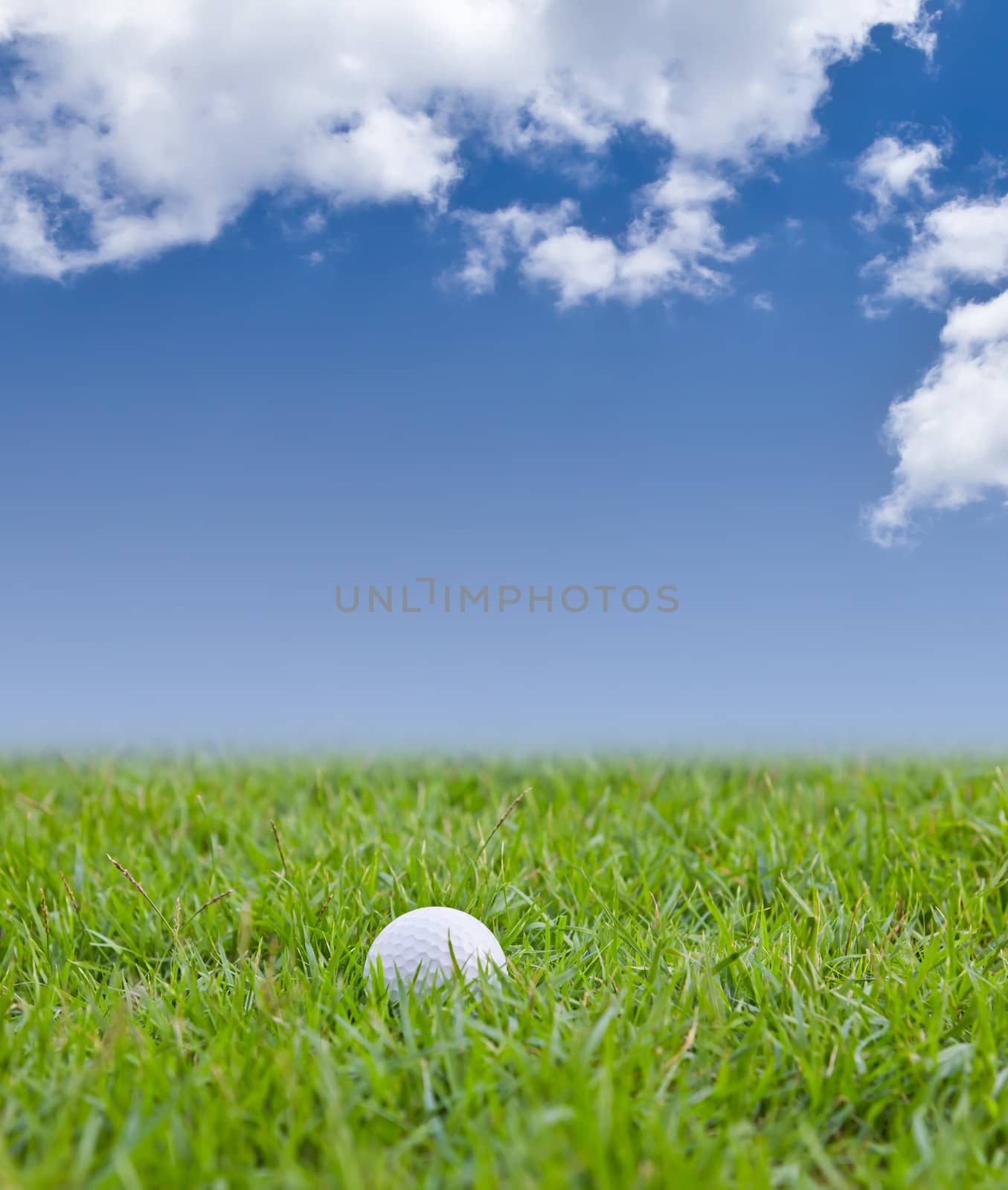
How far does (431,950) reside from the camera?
7.32ft

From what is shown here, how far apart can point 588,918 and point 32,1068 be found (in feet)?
4.46

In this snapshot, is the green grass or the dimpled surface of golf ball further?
the dimpled surface of golf ball

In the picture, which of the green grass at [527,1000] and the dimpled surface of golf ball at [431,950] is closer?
the green grass at [527,1000]

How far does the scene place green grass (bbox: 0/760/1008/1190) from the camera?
5.20 ft

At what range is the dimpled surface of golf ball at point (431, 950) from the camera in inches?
85.9

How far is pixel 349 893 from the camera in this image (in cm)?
268

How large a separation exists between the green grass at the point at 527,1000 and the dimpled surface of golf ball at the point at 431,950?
8 centimetres

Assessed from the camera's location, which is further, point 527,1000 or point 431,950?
point 431,950

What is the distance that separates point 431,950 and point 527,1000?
26cm

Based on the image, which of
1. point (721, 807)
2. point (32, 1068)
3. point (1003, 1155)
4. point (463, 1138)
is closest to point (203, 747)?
point (721, 807)

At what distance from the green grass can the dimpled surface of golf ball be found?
0.08 meters

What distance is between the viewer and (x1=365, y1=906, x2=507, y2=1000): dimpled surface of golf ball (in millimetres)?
2182

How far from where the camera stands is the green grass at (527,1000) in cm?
159

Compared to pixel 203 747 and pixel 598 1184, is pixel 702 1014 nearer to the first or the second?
pixel 598 1184
